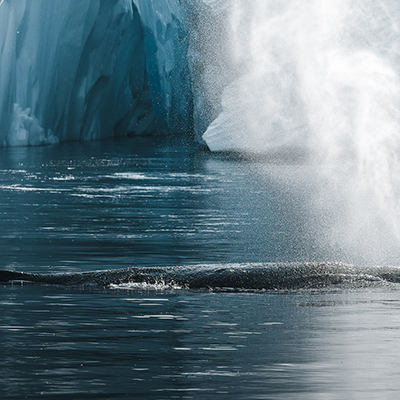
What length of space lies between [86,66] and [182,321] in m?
37.9

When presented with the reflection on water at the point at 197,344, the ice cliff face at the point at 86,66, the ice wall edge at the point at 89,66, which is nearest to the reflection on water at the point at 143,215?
the reflection on water at the point at 197,344

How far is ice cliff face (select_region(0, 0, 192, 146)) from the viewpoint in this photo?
40250 mm

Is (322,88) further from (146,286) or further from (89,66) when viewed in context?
(146,286)

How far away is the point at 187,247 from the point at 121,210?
5.34 metres

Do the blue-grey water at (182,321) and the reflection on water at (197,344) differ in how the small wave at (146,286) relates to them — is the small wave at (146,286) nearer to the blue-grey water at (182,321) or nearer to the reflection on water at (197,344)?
the blue-grey water at (182,321)

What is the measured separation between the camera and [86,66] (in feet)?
146

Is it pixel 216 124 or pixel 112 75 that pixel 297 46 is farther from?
pixel 112 75

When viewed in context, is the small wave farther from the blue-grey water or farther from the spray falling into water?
the spray falling into water

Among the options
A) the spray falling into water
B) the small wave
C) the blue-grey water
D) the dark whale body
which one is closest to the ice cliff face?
the spray falling into water

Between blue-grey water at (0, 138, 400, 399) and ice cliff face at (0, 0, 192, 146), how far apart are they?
2365 cm

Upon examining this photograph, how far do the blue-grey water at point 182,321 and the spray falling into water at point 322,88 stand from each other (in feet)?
24.2

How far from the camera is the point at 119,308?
8148 mm

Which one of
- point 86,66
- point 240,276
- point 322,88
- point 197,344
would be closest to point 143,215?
point 240,276

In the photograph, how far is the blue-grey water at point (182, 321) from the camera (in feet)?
18.9
